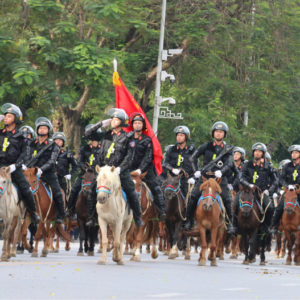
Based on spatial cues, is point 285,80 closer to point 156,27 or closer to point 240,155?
point 156,27

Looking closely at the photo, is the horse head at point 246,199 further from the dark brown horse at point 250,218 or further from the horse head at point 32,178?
the horse head at point 32,178

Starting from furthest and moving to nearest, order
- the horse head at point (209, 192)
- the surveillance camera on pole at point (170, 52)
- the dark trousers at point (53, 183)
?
the surveillance camera on pole at point (170, 52) < the dark trousers at point (53, 183) < the horse head at point (209, 192)

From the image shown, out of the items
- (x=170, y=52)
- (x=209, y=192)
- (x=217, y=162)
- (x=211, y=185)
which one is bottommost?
(x=209, y=192)

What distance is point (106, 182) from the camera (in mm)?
16344

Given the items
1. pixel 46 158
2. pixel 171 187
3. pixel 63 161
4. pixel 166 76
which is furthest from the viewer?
pixel 166 76

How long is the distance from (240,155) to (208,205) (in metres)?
8.51

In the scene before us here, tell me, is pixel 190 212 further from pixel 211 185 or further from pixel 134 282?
pixel 134 282

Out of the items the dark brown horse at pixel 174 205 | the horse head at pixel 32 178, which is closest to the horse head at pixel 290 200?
the dark brown horse at pixel 174 205

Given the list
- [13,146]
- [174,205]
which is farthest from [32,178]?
[174,205]

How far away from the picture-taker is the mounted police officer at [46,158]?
1944 centimetres

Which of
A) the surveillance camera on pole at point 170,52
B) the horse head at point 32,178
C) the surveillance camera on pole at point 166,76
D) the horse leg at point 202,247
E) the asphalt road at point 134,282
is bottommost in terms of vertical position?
the asphalt road at point 134,282

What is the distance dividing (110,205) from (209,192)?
315 centimetres

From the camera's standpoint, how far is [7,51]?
2667 cm

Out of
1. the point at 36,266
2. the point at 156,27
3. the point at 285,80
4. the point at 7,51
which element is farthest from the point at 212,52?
the point at 36,266
